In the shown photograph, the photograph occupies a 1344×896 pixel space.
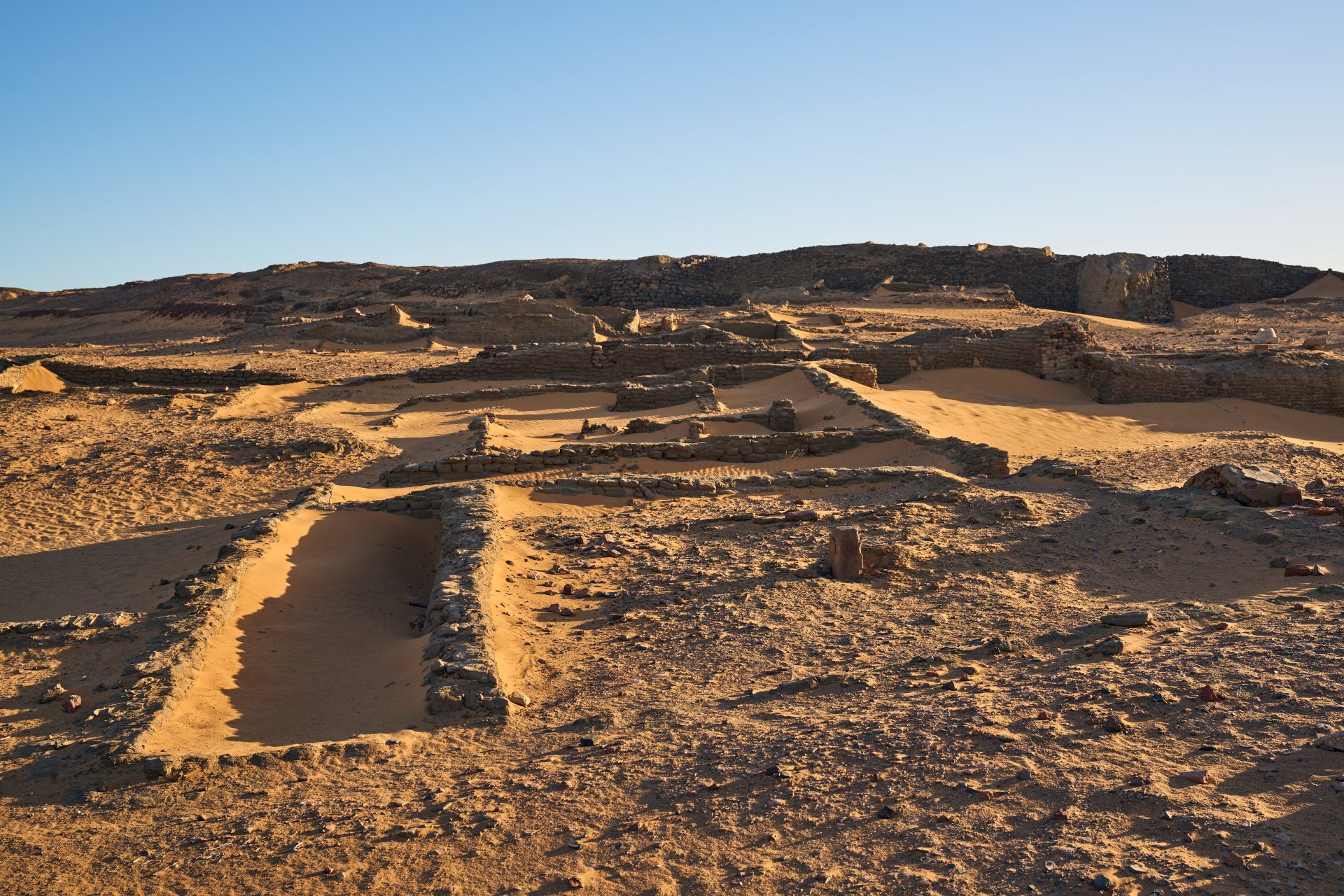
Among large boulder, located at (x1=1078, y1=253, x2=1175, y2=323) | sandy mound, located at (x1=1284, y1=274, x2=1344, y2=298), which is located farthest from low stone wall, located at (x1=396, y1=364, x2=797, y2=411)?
sandy mound, located at (x1=1284, y1=274, x2=1344, y2=298)

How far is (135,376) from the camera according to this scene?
1748 cm

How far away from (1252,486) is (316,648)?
738cm

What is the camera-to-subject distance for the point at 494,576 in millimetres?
6980

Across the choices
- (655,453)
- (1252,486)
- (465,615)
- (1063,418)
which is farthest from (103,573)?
Answer: (1063,418)

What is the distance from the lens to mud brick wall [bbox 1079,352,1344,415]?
594 inches

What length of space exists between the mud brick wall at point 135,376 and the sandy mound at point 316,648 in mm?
10293

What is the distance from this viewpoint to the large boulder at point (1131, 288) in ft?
101

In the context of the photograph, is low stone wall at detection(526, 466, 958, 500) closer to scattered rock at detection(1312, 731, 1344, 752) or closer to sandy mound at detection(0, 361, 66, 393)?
scattered rock at detection(1312, 731, 1344, 752)

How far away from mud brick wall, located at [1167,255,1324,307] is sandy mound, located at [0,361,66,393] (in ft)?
107

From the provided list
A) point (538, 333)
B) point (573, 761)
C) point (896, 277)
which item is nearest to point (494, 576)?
point (573, 761)

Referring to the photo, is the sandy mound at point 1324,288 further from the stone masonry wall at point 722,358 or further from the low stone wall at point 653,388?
the low stone wall at point 653,388

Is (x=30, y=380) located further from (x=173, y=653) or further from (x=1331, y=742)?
(x=1331, y=742)

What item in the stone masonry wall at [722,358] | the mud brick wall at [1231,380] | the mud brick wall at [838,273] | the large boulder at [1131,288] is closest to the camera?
the mud brick wall at [1231,380]

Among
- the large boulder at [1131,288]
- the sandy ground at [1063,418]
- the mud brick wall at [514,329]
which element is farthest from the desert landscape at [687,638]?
the large boulder at [1131,288]
